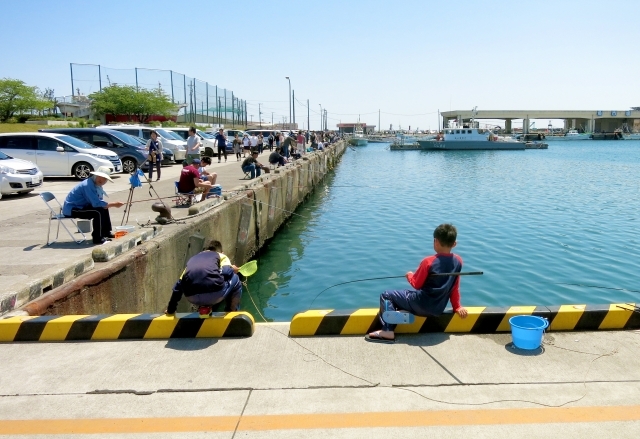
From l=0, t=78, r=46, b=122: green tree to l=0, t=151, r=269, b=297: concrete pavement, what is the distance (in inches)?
1240

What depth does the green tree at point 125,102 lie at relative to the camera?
53.1 meters

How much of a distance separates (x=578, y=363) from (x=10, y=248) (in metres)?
8.16

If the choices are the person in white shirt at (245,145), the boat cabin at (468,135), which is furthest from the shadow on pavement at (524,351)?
the boat cabin at (468,135)

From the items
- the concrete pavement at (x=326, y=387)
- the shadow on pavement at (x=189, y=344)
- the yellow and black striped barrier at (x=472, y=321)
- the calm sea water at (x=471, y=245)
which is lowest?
the calm sea water at (x=471, y=245)

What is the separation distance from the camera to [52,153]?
725 inches

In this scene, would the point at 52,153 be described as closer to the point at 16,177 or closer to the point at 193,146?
the point at 16,177

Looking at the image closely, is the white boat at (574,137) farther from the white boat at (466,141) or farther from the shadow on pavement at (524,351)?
the shadow on pavement at (524,351)

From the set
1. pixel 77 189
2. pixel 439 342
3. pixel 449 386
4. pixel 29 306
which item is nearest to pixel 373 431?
pixel 449 386

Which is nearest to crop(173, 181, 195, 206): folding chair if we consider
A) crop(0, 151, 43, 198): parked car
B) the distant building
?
crop(0, 151, 43, 198): parked car

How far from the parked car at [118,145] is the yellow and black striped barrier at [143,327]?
17.3 m

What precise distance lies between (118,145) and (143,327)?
18.5 metres

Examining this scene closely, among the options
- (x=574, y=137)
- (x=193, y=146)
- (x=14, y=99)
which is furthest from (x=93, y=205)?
(x=574, y=137)

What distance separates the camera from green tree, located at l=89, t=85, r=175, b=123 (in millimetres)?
53062

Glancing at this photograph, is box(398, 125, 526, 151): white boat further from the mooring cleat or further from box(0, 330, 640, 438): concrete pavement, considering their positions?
the mooring cleat
